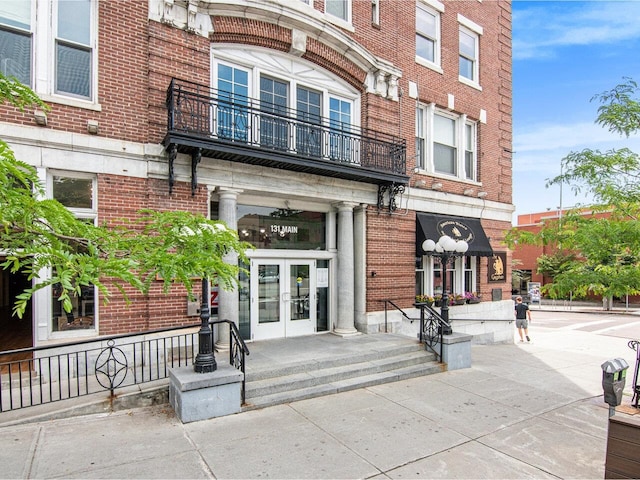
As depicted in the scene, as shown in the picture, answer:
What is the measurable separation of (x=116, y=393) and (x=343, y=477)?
4.09m

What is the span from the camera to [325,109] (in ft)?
34.3

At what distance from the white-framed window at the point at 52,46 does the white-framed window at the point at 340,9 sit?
5966mm

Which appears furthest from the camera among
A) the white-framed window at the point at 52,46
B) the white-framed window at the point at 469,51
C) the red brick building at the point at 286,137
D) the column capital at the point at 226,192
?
the white-framed window at the point at 469,51

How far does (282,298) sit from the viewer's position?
10.2m

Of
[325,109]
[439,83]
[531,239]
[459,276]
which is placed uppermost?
[439,83]

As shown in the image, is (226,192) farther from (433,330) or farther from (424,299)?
(424,299)

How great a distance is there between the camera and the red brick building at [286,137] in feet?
24.0

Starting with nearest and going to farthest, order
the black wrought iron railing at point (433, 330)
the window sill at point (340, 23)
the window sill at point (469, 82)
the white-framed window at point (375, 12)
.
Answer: the black wrought iron railing at point (433, 330)
the window sill at point (340, 23)
the white-framed window at point (375, 12)
the window sill at point (469, 82)

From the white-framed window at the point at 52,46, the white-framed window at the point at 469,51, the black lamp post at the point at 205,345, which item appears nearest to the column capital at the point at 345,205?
the black lamp post at the point at 205,345

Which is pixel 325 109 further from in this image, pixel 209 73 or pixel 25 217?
pixel 25 217

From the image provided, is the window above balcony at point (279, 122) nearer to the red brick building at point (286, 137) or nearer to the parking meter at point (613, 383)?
the red brick building at point (286, 137)

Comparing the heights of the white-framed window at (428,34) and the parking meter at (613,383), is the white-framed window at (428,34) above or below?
above

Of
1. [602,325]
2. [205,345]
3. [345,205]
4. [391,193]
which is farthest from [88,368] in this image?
[602,325]

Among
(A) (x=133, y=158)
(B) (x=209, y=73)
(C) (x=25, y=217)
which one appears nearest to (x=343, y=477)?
(C) (x=25, y=217)
